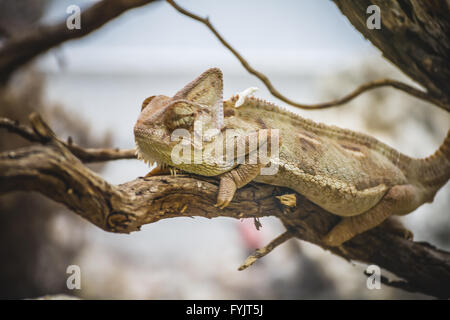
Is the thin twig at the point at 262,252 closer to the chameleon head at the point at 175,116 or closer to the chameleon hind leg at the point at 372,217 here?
the chameleon hind leg at the point at 372,217

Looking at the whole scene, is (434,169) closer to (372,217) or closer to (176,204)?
(372,217)

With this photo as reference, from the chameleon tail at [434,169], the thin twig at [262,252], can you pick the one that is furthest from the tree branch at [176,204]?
the chameleon tail at [434,169]

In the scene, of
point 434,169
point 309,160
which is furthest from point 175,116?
point 434,169

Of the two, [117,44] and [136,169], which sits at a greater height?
[117,44]

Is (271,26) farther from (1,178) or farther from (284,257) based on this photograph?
(284,257)

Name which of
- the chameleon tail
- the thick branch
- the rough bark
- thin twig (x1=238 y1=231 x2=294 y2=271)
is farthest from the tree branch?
the thick branch
